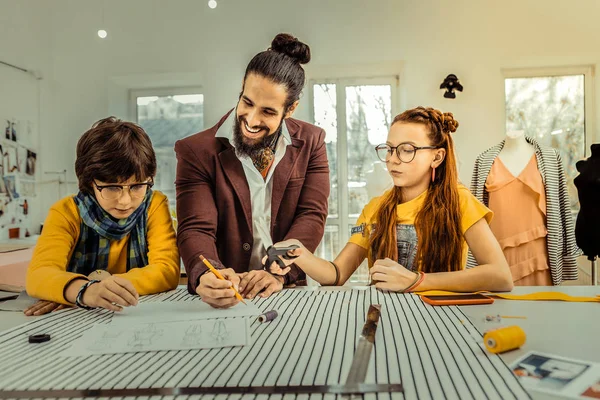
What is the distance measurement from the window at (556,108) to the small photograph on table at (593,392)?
3.57 metres

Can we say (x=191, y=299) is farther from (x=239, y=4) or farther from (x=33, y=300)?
(x=239, y=4)

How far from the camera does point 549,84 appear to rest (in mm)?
→ 3877

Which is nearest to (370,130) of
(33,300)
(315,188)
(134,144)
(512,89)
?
(512,89)

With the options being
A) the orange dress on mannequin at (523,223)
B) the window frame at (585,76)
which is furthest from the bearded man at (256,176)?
the window frame at (585,76)

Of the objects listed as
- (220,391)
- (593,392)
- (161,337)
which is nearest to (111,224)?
(161,337)

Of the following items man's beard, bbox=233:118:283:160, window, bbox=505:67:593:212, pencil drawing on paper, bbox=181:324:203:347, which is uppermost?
window, bbox=505:67:593:212

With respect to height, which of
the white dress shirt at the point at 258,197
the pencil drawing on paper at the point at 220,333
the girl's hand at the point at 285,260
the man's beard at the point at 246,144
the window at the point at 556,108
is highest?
the window at the point at 556,108

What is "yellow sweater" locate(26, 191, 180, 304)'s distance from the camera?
1217mm

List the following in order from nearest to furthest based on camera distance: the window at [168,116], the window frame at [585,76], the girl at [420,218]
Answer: the girl at [420,218] < the window frame at [585,76] < the window at [168,116]

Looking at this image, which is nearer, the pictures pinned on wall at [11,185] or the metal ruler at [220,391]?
the metal ruler at [220,391]

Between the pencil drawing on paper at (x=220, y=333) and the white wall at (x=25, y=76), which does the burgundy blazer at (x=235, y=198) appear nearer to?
the pencil drawing on paper at (x=220, y=333)

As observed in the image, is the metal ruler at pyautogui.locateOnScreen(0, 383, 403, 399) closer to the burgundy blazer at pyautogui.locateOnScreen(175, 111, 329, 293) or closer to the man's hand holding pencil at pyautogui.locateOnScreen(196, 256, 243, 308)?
the man's hand holding pencil at pyautogui.locateOnScreen(196, 256, 243, 308)

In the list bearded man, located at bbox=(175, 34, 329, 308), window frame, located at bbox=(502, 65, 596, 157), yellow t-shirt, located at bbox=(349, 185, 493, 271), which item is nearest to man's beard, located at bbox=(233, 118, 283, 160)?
bearded man, located at bbox=(175, 34, 329, 308)

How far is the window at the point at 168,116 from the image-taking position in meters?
4.28
